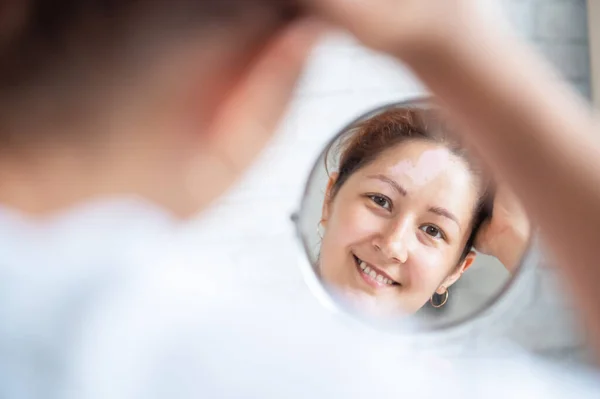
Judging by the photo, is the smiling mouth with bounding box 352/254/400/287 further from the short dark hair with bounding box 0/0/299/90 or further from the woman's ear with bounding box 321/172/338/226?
the short dark hair with bounding box 0/0/299/90

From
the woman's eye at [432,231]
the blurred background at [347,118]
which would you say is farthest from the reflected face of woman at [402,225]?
the blurred background at [347,118]

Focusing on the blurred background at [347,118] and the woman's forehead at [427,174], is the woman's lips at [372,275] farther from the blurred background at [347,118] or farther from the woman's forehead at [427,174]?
the blurred background at [347,118]

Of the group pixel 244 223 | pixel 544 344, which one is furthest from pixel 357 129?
pixel 544 344

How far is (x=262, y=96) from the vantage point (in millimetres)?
176

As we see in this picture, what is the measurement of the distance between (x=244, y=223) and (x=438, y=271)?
514 mm

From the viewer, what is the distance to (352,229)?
41 centimetres

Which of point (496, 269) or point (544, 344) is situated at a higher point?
point (544, 344)

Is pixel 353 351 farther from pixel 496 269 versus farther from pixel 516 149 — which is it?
pixel 496 269

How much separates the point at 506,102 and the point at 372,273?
0.28 metres

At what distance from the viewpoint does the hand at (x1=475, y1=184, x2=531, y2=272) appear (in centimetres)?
32

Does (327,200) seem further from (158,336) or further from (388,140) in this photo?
(158,336)

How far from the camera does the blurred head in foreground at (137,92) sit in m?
0.16

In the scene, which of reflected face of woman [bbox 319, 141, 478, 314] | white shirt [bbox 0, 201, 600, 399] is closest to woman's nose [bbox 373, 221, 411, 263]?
reflected face of woman [bbox 319, 141, 478, 314]

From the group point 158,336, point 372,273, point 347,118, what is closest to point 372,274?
→ point 372,273
